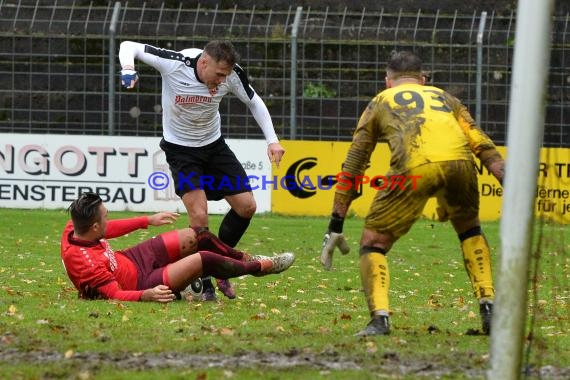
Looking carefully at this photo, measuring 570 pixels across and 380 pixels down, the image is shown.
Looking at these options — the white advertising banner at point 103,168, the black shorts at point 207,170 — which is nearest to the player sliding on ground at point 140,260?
the black shorts at point 207,170

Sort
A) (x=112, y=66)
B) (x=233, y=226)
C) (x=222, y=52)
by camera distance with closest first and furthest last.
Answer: (x=222, y=52)
(x=233, y=226)
(x=112, y=66)

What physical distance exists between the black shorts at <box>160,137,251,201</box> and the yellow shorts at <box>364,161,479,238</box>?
296cm

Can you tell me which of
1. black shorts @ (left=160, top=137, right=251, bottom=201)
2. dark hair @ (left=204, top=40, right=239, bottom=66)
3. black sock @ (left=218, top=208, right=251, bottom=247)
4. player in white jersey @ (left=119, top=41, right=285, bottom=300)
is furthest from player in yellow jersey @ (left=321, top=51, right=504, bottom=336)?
black sock @ (left=218, top=208, right=251, bottom=247)

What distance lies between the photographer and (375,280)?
26.8 ft

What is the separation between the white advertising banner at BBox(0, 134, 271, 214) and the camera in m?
21.5

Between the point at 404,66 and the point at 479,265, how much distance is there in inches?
55.5

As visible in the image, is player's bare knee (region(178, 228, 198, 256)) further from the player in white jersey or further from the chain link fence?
the chain link fence

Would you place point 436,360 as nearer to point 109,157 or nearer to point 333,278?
point 333,278

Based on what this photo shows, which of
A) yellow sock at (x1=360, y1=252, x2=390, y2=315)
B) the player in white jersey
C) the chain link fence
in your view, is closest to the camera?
yellow sock at (x1=360, y1=252, x2=390, y2=315)

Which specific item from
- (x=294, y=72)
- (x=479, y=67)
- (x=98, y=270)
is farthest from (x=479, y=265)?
(x=294, y=72)

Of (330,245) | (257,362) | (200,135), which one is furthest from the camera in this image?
(200,135)

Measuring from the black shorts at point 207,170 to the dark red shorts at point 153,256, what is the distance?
731 mm

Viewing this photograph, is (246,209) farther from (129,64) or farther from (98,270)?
(98,270)

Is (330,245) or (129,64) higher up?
(129,64)
